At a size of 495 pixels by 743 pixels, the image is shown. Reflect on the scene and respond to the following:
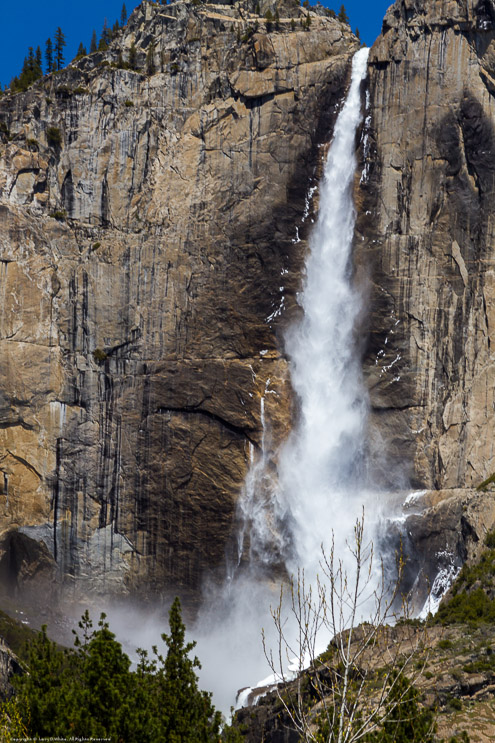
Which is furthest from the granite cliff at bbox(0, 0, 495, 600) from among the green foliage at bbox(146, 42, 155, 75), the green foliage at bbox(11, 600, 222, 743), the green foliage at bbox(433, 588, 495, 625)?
the green foliage at bbox(11, 600, 222, 743)

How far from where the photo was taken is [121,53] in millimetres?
61094

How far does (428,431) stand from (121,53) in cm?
3207

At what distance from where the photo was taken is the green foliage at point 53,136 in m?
60.5

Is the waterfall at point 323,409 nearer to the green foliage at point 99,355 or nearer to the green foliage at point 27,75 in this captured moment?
the green foliage at point 99,355

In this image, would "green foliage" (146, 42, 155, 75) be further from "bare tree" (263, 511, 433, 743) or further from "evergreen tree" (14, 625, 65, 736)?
"evergreen tree" (14, 625, 65, 736)

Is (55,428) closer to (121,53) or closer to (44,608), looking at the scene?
(44,608)

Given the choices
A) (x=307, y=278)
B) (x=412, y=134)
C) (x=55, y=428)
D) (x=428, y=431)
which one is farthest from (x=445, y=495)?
(x=55, y=428)

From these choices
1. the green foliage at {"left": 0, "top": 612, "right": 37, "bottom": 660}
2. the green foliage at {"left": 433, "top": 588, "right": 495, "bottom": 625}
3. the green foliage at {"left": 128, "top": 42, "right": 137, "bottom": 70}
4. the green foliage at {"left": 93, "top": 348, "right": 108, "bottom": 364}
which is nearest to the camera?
the green foliage at {"left": 433, "top": 588, "right": 495, "bottom": 625}

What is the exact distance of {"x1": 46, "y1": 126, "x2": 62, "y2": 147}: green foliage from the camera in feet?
198

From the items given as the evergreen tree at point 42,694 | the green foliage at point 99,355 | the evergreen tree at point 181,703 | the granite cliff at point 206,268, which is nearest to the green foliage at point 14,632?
the granite cliff at point 206,268

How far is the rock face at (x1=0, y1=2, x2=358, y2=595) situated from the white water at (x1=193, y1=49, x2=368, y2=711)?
118 centimetres

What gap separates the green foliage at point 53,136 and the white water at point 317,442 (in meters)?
17.9

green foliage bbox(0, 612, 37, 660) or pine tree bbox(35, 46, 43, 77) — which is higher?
pine tree bbox(35, 46, 43, 77)

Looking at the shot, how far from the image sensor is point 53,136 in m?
60.5
